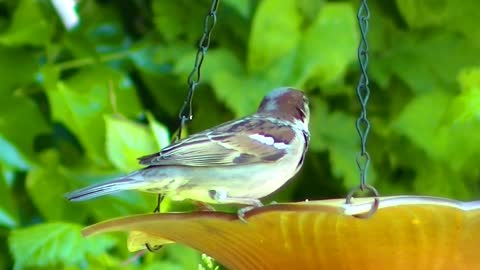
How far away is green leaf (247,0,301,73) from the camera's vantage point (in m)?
2.15

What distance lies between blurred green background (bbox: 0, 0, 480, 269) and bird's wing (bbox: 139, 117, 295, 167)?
2.15ft

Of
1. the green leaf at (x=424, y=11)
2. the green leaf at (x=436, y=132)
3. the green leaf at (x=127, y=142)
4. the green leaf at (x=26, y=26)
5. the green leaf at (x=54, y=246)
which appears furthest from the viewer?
the green leaf at (x=424, y=11)

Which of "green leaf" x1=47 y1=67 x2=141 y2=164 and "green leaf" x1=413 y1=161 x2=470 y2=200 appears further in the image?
"green leaf" x1=413 y1=161 x2=470 y2=200

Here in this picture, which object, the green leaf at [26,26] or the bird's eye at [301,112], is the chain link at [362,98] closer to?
the bird's eye at [301,112]

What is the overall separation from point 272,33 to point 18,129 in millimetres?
558

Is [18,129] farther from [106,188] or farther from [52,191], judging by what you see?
[106,188]

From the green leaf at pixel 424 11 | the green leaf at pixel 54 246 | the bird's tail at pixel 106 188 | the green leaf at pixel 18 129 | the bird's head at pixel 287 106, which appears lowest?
the bird's tail at pixel 106 188

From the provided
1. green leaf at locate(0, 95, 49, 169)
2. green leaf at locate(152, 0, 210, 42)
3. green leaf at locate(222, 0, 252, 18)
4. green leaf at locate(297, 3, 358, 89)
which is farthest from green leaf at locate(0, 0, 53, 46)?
green leaf at locate(297, 3, 358, 89)

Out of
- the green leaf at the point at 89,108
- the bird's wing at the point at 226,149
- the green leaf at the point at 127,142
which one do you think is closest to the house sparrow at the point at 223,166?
the bird's wing at the point at 226,149

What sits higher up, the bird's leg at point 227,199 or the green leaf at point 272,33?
the green leaf at point 272,33

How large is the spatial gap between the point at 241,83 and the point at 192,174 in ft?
3.00

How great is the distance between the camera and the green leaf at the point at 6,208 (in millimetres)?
2098

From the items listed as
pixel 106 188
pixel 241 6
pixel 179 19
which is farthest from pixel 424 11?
pixel 106 188

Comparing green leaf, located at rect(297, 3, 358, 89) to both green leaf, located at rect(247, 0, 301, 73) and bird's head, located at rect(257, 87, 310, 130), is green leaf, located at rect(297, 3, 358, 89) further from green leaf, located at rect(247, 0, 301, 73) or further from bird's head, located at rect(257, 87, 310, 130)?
bird's head, located at rect(257, 87, 310, 130)
